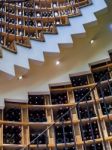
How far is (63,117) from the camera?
403 centimetres

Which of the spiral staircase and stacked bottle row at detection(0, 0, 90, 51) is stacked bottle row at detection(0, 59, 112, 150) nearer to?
the spiral staircase

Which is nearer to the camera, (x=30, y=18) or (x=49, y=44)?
(x=49, y=44)

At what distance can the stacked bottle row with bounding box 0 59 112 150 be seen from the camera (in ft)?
13.3

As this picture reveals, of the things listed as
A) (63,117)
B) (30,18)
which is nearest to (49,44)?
(63,117)

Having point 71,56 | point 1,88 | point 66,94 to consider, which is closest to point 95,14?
point 71,56

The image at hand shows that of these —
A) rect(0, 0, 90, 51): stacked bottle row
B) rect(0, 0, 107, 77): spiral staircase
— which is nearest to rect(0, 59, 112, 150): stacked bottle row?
rect(0, 0, 107, 77): spiral staircase

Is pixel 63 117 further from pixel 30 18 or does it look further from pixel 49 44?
pixel 30 18

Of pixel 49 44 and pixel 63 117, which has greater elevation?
pixel 49 44

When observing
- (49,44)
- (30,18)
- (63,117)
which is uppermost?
(30,18)

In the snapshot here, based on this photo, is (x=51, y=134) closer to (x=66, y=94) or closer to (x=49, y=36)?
(x=66, y=94)

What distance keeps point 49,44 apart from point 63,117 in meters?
0.99

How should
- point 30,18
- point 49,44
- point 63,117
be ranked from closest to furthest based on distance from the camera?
point 63,117, point 49,44, point 30,18

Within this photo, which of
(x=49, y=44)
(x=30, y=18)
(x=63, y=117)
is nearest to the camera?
(x=63, y=117)

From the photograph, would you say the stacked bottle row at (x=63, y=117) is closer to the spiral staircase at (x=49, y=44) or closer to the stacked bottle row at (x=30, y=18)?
the spiral staircase at (x=49, y=44)
